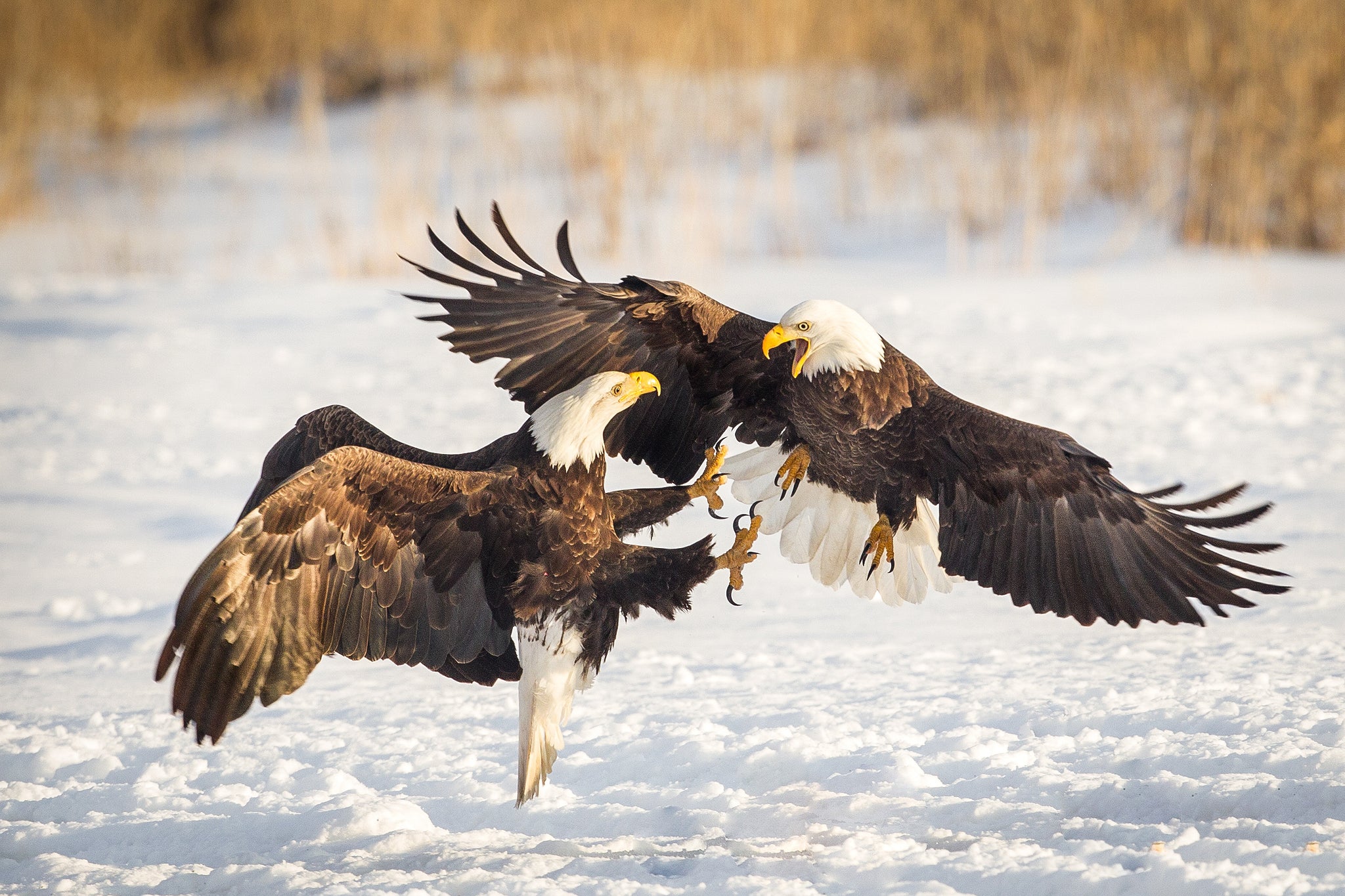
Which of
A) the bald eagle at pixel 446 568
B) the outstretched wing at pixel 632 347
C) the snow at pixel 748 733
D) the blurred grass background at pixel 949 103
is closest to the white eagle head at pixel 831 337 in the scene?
the outstretched wing at pixel 632 347

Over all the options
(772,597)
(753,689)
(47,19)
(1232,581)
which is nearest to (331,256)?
(772,597)

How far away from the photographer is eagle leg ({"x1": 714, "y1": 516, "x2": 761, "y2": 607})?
11.3ft

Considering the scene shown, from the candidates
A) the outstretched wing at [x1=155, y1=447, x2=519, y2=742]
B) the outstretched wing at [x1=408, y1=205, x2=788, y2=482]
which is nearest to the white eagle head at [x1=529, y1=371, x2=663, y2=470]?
the outstretched wing at [x1=155, y1=447, x2=519, y2=742]

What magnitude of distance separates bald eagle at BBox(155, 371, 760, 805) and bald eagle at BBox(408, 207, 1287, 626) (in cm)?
28

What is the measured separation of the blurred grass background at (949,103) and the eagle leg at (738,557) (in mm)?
5928

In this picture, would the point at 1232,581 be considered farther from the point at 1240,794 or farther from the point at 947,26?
the point at 947,26

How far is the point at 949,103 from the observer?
1116 cm

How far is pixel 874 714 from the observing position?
346cm

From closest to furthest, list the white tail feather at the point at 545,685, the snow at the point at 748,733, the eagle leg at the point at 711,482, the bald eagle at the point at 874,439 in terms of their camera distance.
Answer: the snow at the point at 748,733
the white tail feather at the point at 545,685
the bald eagle at the point at 874,439
the eagle leg at the point at 711,482

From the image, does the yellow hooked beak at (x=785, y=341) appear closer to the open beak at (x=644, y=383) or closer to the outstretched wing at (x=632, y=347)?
the outstretched wing at (x=632, y=347)

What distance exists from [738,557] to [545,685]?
2.06ft

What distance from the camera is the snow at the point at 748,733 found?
2.82m

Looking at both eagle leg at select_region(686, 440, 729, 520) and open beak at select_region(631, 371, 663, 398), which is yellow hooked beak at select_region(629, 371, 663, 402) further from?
eagle leg at select_region(686, 440, 729, 520)

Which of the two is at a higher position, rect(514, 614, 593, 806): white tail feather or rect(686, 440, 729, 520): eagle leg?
rect(686, 440, 729, 520): eagle leg
